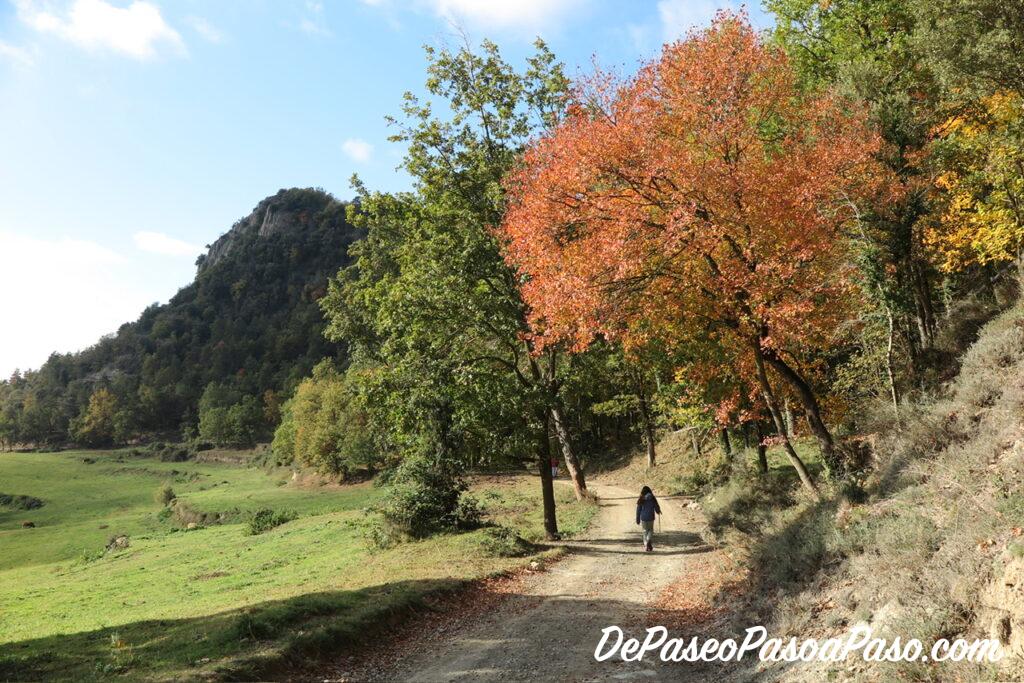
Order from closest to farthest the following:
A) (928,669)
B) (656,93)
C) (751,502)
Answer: (928,669) < (656,93) < (751,502)

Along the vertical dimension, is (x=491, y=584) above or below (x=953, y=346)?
below

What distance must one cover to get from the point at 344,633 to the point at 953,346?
18767mm

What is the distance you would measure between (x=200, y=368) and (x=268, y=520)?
150296mm

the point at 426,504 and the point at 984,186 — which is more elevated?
the point at 984,186

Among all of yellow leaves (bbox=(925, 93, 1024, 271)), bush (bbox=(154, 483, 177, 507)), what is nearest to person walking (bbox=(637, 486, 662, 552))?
yellow leaves (bbox=(925, 93, 1024, 271))

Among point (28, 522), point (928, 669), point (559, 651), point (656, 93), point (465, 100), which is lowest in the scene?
point (28, 522)

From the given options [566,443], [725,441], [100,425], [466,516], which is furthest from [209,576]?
[100,425]

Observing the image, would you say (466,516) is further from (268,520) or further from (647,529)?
(268,520)

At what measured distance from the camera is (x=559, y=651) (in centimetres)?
1168

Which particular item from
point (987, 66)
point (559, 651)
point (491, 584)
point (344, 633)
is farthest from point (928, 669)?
point (987, 66)

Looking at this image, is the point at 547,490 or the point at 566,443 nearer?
the point at 547,490

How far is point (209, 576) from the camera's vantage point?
27406 mm

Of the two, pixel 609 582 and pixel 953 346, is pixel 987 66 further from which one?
pixel 609 582

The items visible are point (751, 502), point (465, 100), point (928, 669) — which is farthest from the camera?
point (465, 100)
